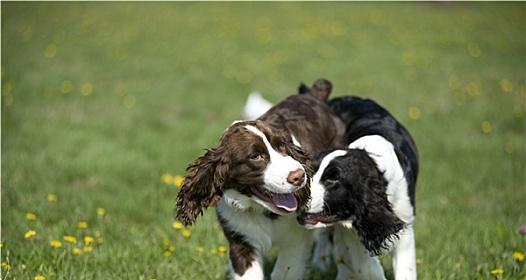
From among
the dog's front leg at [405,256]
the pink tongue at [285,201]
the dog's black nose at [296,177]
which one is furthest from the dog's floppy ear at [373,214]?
the dog's black nose at [296,177]

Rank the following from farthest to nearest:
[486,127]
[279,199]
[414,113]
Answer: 1. [414,113]
2. [486,127]
3. [279,199]

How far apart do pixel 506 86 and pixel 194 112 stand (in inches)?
207

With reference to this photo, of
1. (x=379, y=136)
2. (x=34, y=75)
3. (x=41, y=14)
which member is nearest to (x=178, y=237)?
(x=379, y=136)

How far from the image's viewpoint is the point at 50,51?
1284cm

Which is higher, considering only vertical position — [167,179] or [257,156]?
[257,156]

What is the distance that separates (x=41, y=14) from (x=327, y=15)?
7.66 meters

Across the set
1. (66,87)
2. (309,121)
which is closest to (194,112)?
(66,87)

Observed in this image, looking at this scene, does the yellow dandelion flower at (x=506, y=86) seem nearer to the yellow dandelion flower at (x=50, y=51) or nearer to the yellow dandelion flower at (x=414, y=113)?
the yellow dandelion flower at (x=414, y=113)

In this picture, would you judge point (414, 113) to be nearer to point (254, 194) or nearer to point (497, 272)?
point (497, 272)

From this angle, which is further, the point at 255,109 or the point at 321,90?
the point at 255,109

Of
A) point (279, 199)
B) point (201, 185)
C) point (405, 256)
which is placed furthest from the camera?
point (405, 256)

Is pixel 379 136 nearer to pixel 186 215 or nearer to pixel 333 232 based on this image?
pixel 333 232

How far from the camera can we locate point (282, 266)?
4.27m

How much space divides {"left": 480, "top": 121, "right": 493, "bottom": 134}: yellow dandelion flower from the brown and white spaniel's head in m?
5.46
